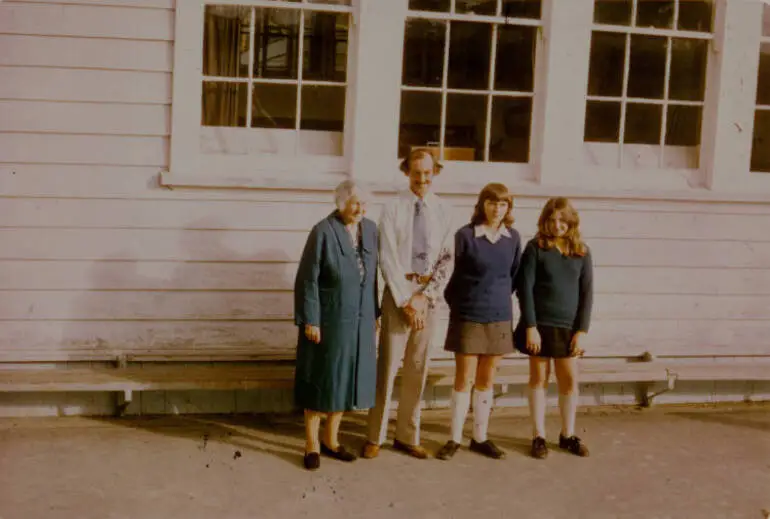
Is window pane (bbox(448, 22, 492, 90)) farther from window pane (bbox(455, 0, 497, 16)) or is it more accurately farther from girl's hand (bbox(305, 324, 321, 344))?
girl's hand (bbox(305, 324, 321, 344))

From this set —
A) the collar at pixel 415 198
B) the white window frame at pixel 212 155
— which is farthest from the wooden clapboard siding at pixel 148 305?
the collar at pixel 415 198

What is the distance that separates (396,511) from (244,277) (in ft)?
7.22

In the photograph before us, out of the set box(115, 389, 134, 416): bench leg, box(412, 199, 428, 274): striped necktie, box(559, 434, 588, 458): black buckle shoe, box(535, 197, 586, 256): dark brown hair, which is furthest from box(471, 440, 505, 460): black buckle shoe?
box(115, 389, 134, 416): bench leg

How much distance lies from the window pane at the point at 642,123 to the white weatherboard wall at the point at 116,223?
1.39 metres

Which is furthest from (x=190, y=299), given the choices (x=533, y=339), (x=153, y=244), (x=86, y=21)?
(x=533, y=339)

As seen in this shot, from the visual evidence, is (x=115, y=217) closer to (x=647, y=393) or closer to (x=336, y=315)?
(x=336, y=315)

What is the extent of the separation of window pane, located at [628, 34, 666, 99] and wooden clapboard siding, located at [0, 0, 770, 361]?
159 centimetres

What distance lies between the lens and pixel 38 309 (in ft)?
21.7

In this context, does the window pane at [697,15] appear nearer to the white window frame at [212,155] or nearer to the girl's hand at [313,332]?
the white window frame at [212,155]

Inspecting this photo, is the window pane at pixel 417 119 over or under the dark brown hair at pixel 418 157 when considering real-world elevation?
over

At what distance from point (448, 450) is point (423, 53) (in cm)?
272

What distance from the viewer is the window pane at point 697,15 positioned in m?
7.48

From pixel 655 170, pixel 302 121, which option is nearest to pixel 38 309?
pixel 302 121

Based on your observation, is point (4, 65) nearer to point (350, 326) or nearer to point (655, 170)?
point (350, 326)
